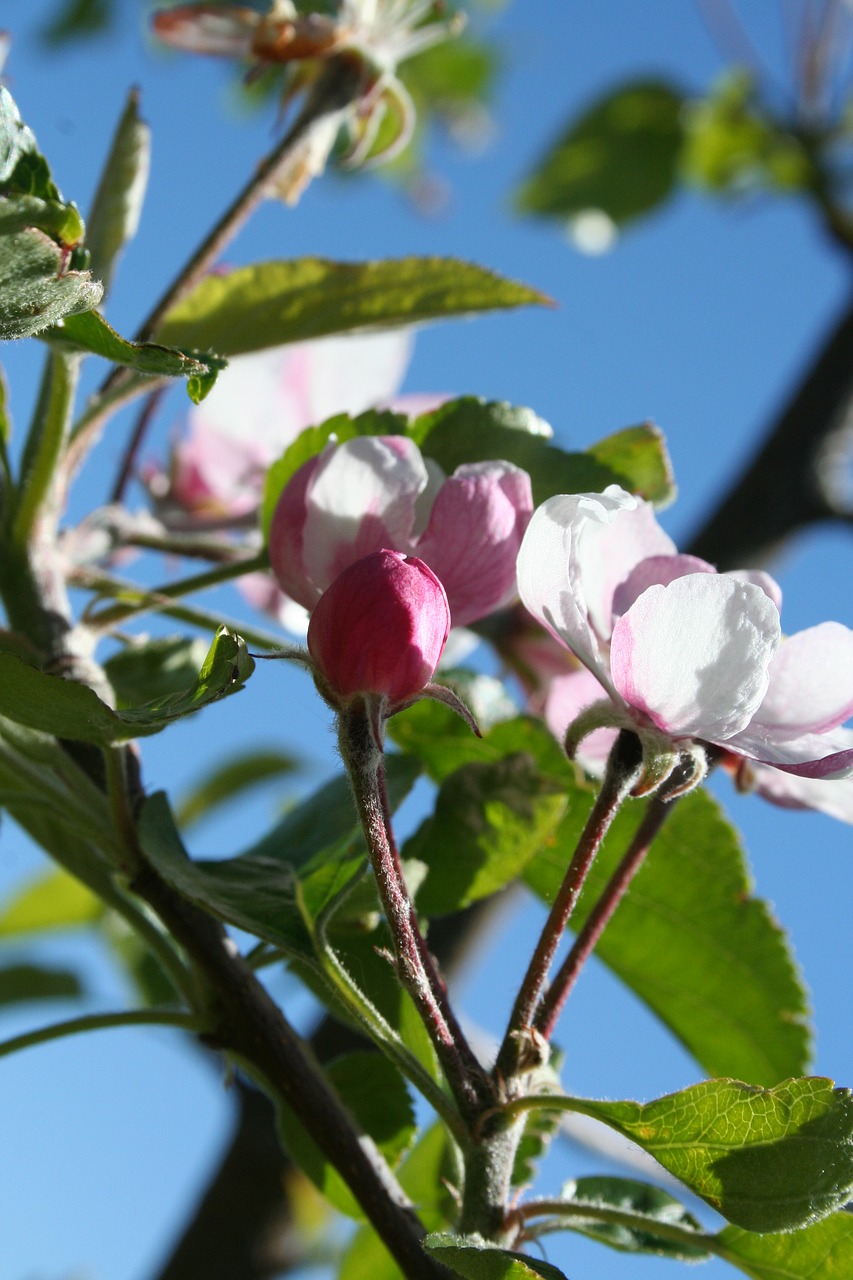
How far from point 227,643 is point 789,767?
0.20 metres

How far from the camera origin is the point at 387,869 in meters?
0.45

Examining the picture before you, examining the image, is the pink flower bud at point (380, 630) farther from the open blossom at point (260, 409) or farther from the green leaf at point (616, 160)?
the green leaf at point (616, 160)

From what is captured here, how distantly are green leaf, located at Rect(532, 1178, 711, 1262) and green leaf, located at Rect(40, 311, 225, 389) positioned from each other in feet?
1.11

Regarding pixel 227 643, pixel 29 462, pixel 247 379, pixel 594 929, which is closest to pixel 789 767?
pixel 594 929

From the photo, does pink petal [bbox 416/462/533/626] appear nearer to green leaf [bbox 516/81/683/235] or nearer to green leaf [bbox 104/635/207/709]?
green leaf [bbox 104/635/207/709]

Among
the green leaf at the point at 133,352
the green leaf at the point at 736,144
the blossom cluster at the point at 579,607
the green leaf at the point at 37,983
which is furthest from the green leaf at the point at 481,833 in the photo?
the green leaf at the point at 736,144

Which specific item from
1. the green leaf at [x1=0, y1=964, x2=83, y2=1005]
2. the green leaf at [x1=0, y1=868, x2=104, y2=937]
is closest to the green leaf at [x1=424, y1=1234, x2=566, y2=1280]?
the green leaf at [x1=0, y1=964, x2=83, y2=1005]

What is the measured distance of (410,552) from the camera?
518 millimetres

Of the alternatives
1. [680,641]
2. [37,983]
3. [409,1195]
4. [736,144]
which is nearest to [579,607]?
[680,641]

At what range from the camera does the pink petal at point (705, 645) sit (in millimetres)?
456

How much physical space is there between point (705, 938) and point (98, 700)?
1.25ft

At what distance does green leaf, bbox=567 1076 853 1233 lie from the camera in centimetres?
43

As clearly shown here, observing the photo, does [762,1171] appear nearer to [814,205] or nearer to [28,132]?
[28,132]

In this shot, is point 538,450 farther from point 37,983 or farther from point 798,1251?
point 37,983
